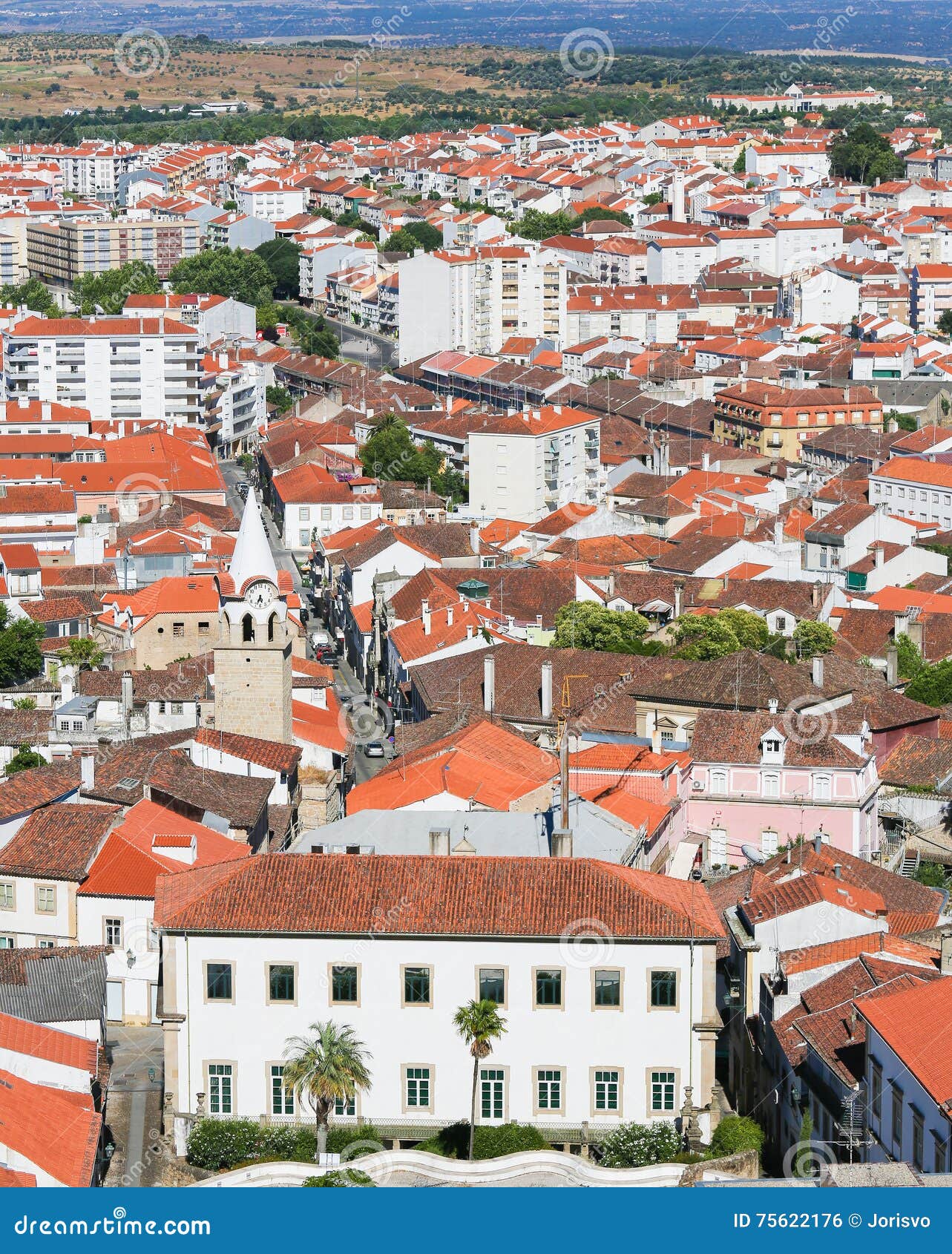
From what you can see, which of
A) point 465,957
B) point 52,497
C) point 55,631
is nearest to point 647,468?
point 52,497

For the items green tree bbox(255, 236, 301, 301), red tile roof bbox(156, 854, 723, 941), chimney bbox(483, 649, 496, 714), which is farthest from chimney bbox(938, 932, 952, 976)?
green tree bbox(255, 236, 301, 301)

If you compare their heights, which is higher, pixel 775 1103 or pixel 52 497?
pixel 775 1103

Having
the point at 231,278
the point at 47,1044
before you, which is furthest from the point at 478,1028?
the point at 231,278

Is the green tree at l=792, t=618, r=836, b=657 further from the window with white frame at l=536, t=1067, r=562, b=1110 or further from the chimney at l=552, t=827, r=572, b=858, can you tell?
the window with white frame at l=536, t=1067, r=562, b=1110

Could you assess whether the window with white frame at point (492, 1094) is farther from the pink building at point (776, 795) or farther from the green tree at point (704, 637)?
the green tree at point (704, 637)

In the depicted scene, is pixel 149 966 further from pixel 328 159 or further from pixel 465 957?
→ pixel 328 159

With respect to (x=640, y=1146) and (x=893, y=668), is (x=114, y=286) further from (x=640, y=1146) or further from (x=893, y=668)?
(x=640, y=1146)
